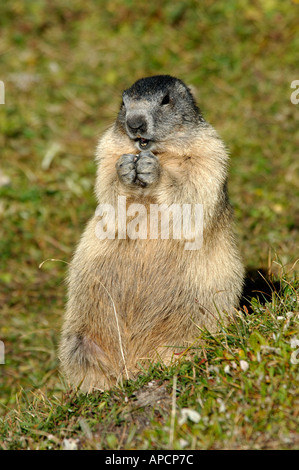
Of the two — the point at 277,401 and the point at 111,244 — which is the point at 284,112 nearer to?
the point at 111,244

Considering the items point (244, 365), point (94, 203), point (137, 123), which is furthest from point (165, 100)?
point (94, 203)

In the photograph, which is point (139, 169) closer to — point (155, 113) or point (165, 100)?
point (155, 113)

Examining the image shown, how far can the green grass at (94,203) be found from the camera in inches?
127

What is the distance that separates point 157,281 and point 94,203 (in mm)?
3071

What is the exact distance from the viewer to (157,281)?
13.7 feet

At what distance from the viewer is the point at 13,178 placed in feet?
24.6

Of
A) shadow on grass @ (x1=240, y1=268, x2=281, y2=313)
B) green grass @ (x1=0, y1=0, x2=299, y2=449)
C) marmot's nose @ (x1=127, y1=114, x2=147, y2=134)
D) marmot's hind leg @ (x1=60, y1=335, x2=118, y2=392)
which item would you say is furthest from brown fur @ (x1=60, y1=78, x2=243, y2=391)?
shadow on grass @ (x1=240, y1=268, x2=281, y2=313)

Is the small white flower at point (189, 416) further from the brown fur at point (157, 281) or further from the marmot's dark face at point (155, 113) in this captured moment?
the marmot's dark face at point (155, 113)

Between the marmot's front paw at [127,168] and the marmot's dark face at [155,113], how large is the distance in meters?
0.15

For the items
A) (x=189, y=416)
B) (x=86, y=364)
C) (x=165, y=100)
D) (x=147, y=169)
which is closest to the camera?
(x=189, y=416)

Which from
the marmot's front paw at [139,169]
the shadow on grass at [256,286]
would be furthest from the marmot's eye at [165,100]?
the shadow on grass at [256,286]

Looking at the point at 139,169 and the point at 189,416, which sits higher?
the point at 139,169

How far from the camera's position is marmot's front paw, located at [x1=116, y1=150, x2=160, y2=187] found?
13.6 feet

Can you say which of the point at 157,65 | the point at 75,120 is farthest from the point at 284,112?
the point at 75,120
